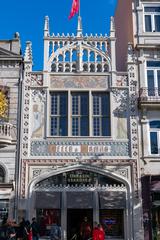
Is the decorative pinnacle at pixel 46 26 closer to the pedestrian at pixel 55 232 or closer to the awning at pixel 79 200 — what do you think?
the awning at pixel 79 200

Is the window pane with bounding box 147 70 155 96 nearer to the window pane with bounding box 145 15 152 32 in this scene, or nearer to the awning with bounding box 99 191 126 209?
the window pane with bounding box 145 15 152 32

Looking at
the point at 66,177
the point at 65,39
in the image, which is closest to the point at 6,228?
the point at 66,177

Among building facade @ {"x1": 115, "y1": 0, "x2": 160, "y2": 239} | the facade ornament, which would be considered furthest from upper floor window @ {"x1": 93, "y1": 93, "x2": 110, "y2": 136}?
the facade ornament

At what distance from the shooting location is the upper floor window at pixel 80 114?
75.4 ft

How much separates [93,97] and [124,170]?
4.60m

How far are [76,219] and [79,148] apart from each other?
3.83 m

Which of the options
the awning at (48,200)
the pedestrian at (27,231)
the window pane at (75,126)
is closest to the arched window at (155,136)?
the window pane at (75,126)

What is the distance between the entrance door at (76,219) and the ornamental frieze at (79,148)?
3075 mm

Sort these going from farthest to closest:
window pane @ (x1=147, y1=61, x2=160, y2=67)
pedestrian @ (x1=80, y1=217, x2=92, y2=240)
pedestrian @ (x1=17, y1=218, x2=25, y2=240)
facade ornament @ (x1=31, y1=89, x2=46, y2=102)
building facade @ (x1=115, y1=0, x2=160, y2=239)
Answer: window pane @ (x1=147, y1=61, x2=160, y2=67)
facade ornament @ (x1=31, y1=89, x2=46, y2=102)
building facade @ (x1=115, y1=0, x2=160, y2=239)
pedestrian @ (x1=80, y1=217, x2=92, y2=240)
pedestrian @ (x1=17, y1=218, x2=25, y2=240)

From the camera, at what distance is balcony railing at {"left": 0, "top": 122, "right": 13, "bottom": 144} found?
2170 centimetres

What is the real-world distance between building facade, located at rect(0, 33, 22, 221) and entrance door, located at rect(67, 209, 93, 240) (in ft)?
10.1

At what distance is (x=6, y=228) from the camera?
1689 cm

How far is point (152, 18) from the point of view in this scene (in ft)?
83.9

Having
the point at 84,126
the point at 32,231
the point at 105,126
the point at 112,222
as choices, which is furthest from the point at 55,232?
the point at 105,126
